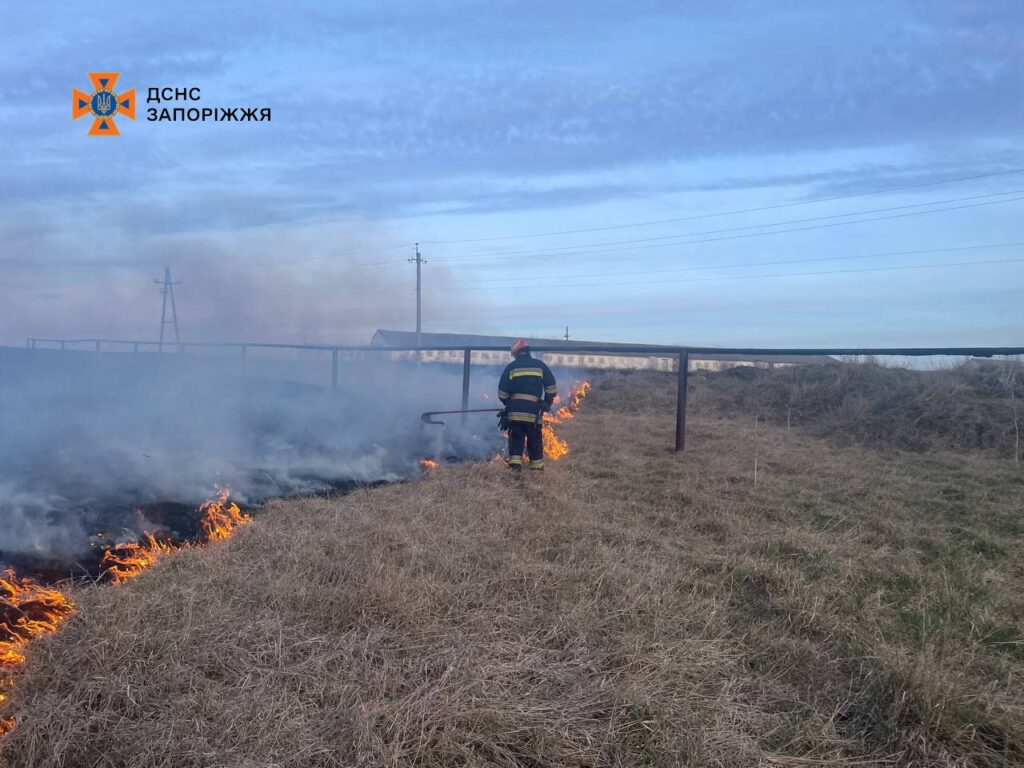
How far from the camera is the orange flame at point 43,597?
3242mm

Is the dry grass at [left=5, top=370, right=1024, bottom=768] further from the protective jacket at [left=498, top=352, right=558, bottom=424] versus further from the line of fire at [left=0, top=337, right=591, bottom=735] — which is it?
the protective jacket at [left=498, top=352, right=558, bottom=424]

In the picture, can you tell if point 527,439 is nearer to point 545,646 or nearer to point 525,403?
point 525,403

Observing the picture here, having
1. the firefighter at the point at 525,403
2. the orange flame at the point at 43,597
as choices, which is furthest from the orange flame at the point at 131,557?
the firefighter at the point at 525,403

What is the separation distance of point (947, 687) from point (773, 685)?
706 millimetres

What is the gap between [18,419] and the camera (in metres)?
10.4

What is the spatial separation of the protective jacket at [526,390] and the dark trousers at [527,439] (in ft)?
0.22

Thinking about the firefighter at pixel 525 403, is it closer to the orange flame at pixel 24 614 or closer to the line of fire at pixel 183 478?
the line of fire at pixel 183 478

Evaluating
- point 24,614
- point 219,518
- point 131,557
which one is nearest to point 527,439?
point 219,518

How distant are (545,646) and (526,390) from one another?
4.57 meters

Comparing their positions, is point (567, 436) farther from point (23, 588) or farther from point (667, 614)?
point (23, 588)

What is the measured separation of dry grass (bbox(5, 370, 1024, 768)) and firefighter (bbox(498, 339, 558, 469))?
168cm

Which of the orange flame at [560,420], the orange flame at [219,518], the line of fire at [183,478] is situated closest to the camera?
the line of fire at [183,478]

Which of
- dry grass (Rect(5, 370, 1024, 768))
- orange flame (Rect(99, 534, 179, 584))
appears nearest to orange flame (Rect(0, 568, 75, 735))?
dry grass (Rect(5, 370, 1024, 768))

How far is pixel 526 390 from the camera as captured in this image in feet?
26.1
